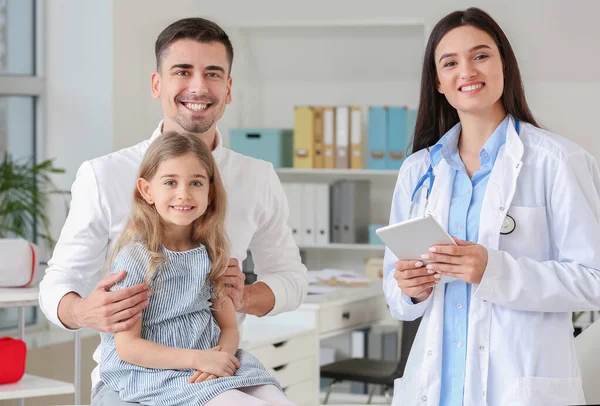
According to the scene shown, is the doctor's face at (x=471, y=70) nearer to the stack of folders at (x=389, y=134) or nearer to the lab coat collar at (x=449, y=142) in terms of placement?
the lab coat collar at (x=449, y=142)

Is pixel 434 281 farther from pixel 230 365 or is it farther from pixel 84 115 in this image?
pixel 84 115

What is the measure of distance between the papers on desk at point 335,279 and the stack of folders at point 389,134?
845 millimetres

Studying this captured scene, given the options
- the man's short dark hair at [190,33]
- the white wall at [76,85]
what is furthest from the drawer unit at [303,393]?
the man's short dark hair at [190,33]

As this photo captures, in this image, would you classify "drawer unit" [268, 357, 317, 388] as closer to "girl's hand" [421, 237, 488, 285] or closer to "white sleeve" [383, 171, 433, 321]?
"white sleeve" [383, 171, 433, 321]

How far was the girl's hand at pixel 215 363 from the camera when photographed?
79.2 inches

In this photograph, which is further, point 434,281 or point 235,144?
point 235,144

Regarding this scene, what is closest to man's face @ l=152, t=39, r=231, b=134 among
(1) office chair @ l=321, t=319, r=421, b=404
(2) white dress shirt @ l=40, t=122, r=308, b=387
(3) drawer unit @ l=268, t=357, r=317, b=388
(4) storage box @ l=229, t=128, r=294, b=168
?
(2) white dress shirt @ l=40, t=122, r=308, b=387

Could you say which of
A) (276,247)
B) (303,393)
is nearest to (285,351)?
(303,393)

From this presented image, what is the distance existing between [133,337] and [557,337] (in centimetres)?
88

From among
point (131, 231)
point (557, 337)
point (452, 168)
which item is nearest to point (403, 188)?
point (452, 168)

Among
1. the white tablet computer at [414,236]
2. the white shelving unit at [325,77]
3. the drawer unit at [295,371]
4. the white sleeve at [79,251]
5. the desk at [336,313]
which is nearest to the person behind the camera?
the white tablet computer at [414,236]

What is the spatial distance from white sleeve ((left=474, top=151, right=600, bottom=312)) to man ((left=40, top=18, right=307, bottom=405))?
59 centimetres

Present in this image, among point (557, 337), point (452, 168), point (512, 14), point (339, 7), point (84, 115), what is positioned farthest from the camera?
point (339, 7)

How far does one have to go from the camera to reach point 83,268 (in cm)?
226
